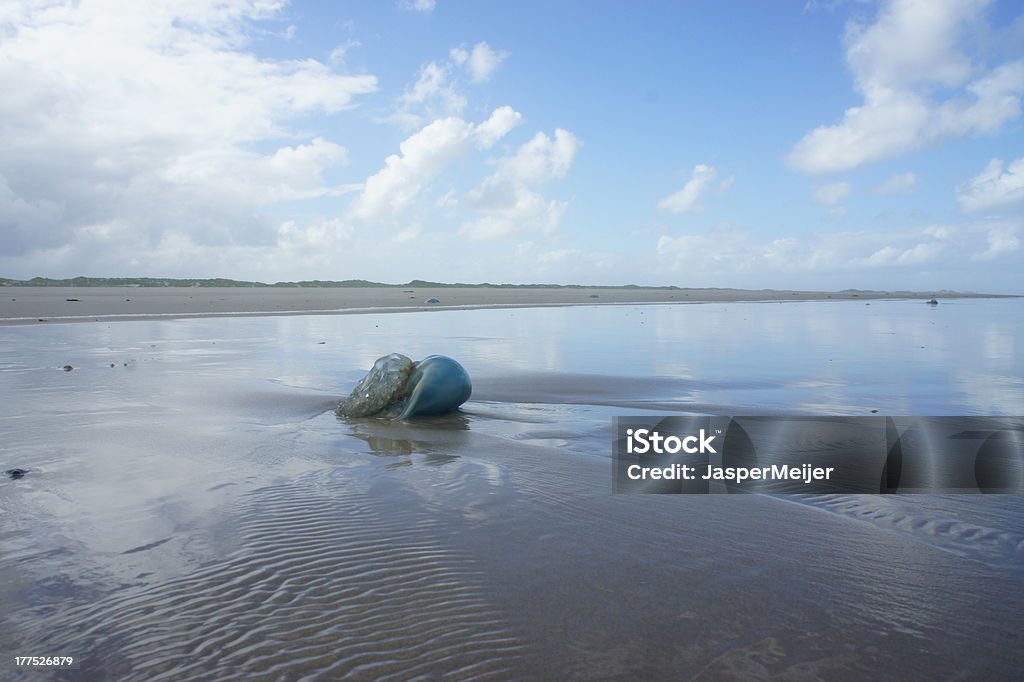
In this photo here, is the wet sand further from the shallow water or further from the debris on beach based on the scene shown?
the shallow water

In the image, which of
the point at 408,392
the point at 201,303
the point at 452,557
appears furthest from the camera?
the point at 201,303

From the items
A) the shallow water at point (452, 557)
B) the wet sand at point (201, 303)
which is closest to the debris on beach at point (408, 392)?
the shallow water at point (452, 557)

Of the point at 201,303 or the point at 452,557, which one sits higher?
the point at 201,303

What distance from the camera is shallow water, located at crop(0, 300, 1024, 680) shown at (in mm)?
2875

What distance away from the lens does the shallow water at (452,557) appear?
9.43ft

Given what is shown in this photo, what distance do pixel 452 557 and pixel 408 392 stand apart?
15.3 feet

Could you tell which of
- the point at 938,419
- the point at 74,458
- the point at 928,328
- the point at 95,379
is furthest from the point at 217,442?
the point at 928,328

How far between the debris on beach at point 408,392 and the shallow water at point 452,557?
32 cm

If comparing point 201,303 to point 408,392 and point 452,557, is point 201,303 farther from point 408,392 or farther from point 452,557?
A: point 452,557

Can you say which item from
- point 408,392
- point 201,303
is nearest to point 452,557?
point 408,392

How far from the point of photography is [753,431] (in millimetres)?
7219

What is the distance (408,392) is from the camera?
838 centimetres

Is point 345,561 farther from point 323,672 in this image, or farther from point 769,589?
point 769,589

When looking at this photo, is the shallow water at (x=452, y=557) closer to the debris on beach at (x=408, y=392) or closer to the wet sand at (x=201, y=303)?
the debris on beach at (x=408, y=392)
